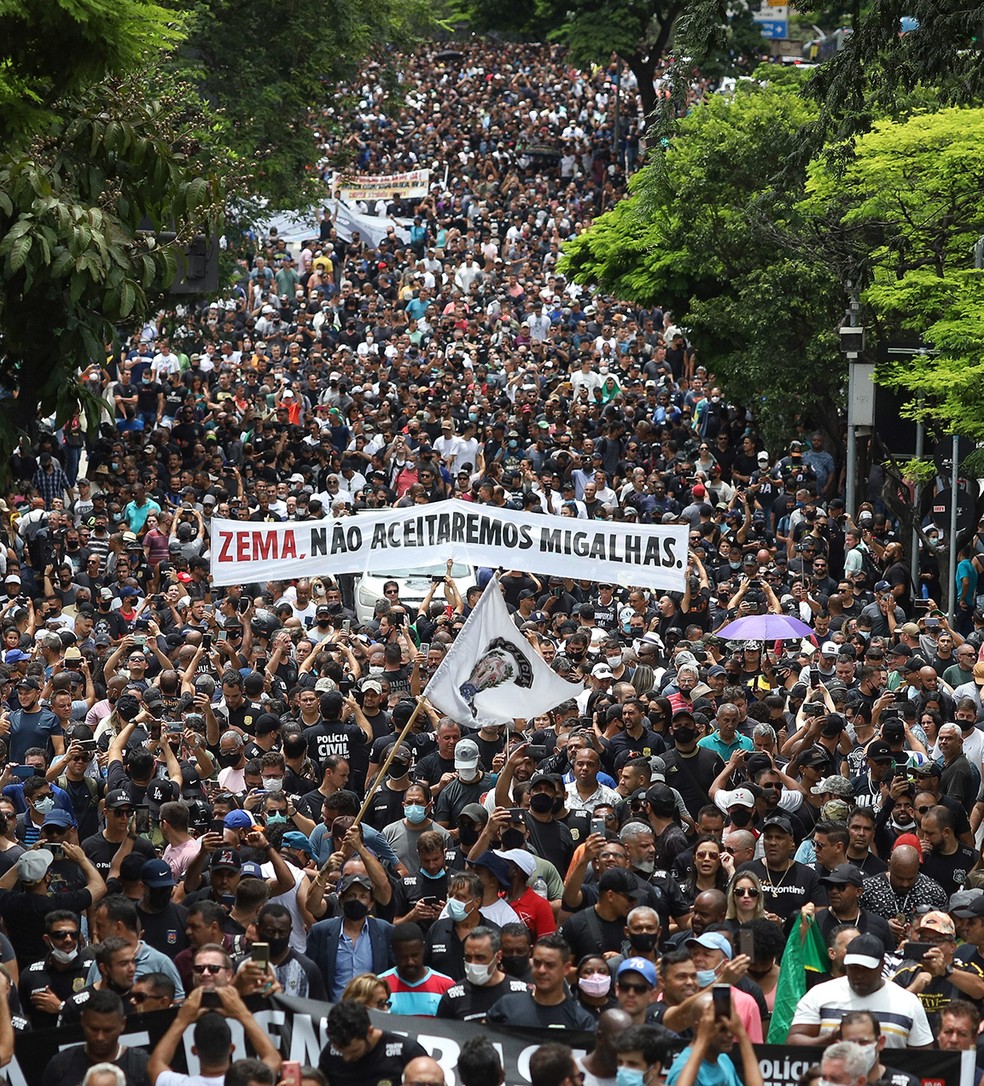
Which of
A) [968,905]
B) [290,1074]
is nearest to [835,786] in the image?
[968,905]

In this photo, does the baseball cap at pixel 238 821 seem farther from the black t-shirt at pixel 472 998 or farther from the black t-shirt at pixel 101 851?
the black t-shirt at pixel 472 998

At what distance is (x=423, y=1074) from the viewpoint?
714 centimetres

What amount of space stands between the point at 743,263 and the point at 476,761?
1791 centimetres

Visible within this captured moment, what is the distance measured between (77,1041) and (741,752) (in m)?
5.56

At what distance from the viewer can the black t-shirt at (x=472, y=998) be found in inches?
333

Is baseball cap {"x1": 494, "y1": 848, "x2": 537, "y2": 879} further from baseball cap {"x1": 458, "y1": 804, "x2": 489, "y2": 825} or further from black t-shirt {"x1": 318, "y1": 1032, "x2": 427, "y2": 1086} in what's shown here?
black t-shirt {"x1": 318, "y1": 1032, "x2": 427, "y2": 1086}

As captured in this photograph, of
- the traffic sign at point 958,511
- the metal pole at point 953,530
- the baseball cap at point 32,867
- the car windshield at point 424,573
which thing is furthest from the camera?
the traffic sign at point 958,511

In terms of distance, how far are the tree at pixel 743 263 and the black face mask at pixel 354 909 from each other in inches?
699

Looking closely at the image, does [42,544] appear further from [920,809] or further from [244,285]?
[244,285]

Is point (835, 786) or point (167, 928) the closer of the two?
point (167, 928)

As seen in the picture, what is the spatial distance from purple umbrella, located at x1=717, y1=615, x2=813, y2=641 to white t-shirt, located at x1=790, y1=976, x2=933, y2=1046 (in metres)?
7.77

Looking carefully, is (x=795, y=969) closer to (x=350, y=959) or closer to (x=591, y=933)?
(x=591, y=933)

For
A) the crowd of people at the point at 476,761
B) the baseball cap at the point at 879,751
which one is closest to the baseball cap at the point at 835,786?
the crowd of people at the point at 476,761

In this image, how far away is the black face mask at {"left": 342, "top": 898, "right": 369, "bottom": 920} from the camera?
9.44 meters
